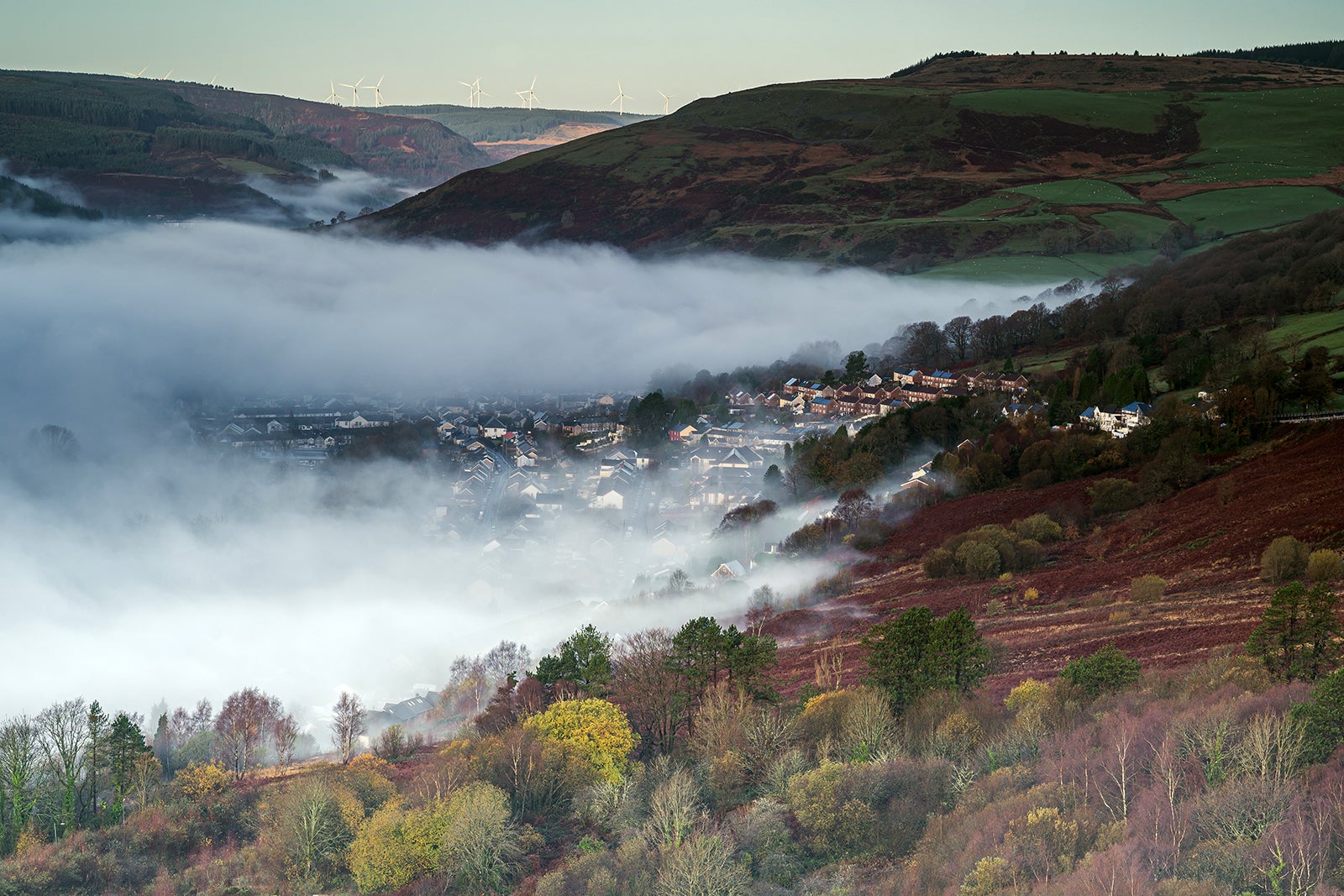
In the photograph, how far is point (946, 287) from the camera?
141 m

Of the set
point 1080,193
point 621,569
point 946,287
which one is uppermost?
point 1080,193

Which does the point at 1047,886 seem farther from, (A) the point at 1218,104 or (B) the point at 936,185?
(A) the point at 1218,104

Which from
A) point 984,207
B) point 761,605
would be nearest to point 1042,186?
point 984,207

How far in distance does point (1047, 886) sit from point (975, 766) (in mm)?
7597

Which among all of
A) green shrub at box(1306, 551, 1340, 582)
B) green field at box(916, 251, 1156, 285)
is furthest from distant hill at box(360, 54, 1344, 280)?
green shrub at box(1306, 551, 1340, 582)

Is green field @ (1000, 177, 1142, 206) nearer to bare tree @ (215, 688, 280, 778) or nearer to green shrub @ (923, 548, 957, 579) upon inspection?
green shrub @ (923, 548, 957, 579)

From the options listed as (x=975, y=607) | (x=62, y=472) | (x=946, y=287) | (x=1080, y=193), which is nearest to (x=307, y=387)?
(x=62, y=472)

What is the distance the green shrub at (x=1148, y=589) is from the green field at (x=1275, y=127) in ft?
449

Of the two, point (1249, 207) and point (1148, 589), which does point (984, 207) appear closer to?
point (1249, 207)

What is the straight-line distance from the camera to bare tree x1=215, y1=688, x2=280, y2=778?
4269cm

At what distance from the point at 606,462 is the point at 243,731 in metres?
54.1

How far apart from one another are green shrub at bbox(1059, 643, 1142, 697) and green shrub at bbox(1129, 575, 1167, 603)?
12.3 metres

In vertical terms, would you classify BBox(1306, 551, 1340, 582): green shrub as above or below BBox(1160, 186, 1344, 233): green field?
below

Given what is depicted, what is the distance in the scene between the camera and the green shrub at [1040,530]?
5419 centimetres
